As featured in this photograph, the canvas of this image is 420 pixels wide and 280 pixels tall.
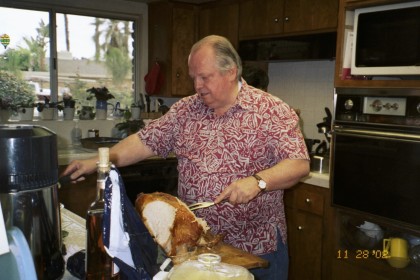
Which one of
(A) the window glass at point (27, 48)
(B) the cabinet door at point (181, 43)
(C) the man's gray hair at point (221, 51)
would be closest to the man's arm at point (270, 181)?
(C) the man's gray hair at point (221, 51)

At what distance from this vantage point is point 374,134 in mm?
2291

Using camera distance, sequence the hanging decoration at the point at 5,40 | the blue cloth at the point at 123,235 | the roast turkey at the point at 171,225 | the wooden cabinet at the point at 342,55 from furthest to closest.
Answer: the hanging decoration at the point at 5,40 → the wooden cabinet at the point at 342,55 → the roast turkey at the point at 171,225 → the blue cloth at the point at 123,235

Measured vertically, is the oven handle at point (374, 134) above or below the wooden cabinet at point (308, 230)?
above

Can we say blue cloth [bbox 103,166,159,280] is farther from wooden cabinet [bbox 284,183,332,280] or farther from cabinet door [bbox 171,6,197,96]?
cabinet door [bbox 171,6,197,96]

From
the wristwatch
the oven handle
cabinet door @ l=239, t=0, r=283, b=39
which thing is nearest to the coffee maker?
the wristwatch

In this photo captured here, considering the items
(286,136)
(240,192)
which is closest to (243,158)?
(286,136)

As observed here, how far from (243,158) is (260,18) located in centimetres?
206

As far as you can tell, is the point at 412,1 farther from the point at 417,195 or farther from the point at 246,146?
the point at 246,146

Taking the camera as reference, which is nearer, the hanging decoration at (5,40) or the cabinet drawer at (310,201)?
the cabinet drawer at (310,201)

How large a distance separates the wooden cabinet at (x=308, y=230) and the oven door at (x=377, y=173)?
214 millimetres

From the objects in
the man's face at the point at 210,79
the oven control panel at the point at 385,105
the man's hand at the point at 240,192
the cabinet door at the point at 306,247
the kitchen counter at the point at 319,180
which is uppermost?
the man's face at the point at 210,79

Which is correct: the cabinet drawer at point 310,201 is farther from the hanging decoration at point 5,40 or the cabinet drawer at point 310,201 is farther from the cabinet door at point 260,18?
the hanging decoration at point 5,40

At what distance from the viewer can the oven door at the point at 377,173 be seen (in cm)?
214

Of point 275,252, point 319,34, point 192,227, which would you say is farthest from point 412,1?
point 192,227
